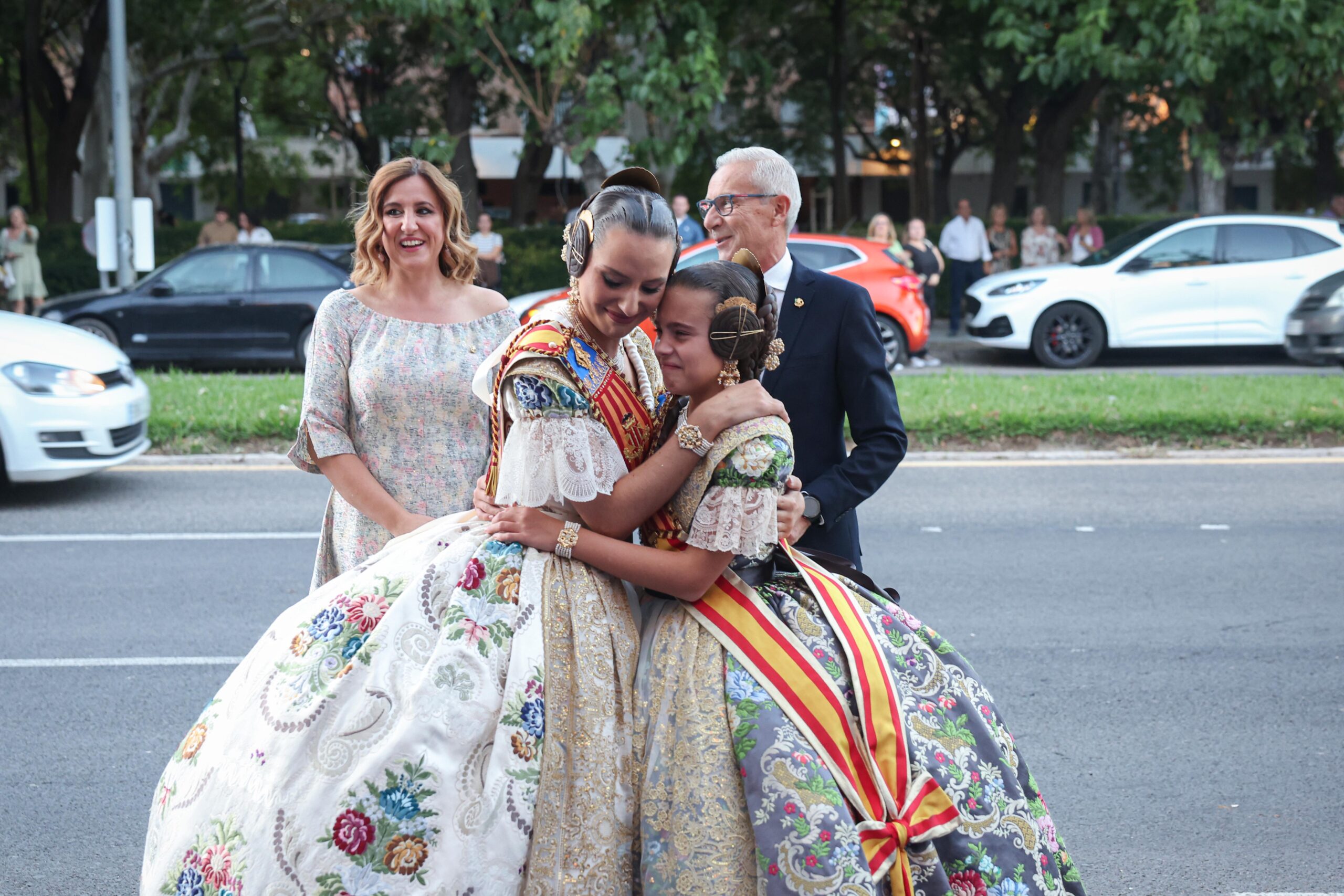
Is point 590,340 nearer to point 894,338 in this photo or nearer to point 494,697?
point 494,697

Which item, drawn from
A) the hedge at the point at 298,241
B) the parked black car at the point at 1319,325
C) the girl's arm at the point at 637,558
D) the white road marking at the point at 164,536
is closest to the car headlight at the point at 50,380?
the white road marking at the point at 164,536

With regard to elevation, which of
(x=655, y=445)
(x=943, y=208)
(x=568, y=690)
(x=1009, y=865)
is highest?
(x=943, y=208)

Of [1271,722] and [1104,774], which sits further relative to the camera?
[1271,722]

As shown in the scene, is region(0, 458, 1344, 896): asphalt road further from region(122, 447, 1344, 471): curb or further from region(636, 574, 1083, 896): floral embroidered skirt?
region(636, 574, 1083, 896): floral embroidered skirt

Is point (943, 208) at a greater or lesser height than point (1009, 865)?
greater

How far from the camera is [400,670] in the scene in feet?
8.10

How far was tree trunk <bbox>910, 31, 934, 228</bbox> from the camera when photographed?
31.8 m

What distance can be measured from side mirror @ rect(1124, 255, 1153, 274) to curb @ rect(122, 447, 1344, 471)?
5697 mm

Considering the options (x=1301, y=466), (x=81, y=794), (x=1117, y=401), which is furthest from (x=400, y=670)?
(x=1117, y=401)

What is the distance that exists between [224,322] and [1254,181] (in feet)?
158

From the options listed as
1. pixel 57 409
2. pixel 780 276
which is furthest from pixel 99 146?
pixel 780 276

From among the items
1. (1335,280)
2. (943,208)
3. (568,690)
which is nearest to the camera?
(568,690)

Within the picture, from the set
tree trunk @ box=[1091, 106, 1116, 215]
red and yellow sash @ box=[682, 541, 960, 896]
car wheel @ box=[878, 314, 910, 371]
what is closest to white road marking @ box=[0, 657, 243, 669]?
red and yellow sash @ box=[682, 541, 960, 896]

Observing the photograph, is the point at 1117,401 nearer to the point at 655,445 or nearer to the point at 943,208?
the point at 655,445
